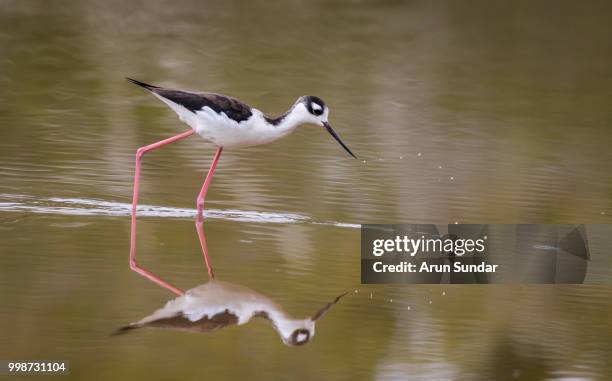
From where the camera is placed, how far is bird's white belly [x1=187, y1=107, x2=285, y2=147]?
806 centimetres

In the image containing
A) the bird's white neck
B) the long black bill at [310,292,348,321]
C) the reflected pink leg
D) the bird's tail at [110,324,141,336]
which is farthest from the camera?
the bird's white neck

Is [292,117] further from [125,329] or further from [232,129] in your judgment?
[125,329]

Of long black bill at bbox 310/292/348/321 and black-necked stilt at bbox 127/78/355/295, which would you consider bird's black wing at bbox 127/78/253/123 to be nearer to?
black-necked stilt at bbox 127/78/355/295

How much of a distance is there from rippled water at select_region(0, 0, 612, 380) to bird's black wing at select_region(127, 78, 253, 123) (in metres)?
0.71

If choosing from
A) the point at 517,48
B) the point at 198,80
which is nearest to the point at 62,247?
the point at 198,80

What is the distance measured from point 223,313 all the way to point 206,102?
81.6 inches

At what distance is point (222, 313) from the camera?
20.9 ft

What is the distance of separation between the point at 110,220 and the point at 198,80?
484cm

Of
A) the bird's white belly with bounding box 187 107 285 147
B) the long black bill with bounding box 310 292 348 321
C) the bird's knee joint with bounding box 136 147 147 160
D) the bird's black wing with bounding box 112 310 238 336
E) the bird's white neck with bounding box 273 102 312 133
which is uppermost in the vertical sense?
the bird's white neck with bounding box 273 102 312 133

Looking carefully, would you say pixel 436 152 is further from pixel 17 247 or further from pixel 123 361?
pixel 123 361

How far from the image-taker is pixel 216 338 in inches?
238

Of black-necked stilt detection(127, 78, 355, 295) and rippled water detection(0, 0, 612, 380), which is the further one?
black-necked stilt detection(127, 78, 355, 295)

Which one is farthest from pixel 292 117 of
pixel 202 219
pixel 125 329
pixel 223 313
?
pixel 125 329

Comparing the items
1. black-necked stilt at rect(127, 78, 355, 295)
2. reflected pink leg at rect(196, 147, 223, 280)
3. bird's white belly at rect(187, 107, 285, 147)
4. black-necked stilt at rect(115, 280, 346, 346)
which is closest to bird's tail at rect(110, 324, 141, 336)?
black-necked stilt at rect(115, 280, 346, 346)
